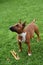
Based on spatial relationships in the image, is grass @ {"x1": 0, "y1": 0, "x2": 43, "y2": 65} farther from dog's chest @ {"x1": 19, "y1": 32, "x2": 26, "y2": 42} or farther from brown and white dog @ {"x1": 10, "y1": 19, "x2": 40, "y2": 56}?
dog's chest @ {"x1": 19, "y1": 32, "x2": 26, "y2": 42}

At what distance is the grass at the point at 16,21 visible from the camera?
4.86 meters

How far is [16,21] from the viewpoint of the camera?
7746mm

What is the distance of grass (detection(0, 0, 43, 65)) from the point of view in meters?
4.86

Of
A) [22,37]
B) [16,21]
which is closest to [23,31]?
[22,37]

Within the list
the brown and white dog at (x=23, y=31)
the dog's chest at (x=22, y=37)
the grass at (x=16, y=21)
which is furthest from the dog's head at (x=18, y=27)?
the grass at (x=16, y=21)

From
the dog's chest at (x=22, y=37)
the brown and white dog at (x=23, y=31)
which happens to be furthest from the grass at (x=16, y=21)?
the dog's chest at (x=22, y=37)

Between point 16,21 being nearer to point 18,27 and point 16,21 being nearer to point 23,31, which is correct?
point 23,31

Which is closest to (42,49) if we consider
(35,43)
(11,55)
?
(35,43)

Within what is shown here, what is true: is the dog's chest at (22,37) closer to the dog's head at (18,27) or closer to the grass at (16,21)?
the dog's head at (18,27)

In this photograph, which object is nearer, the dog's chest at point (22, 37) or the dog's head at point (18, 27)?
the dog's head at point (18, 27)

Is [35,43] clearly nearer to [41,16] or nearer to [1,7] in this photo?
[41,16]

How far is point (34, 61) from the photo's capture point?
472 cm

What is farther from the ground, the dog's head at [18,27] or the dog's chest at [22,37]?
the dog's head at [18,27]

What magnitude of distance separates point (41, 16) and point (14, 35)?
2228 mm
